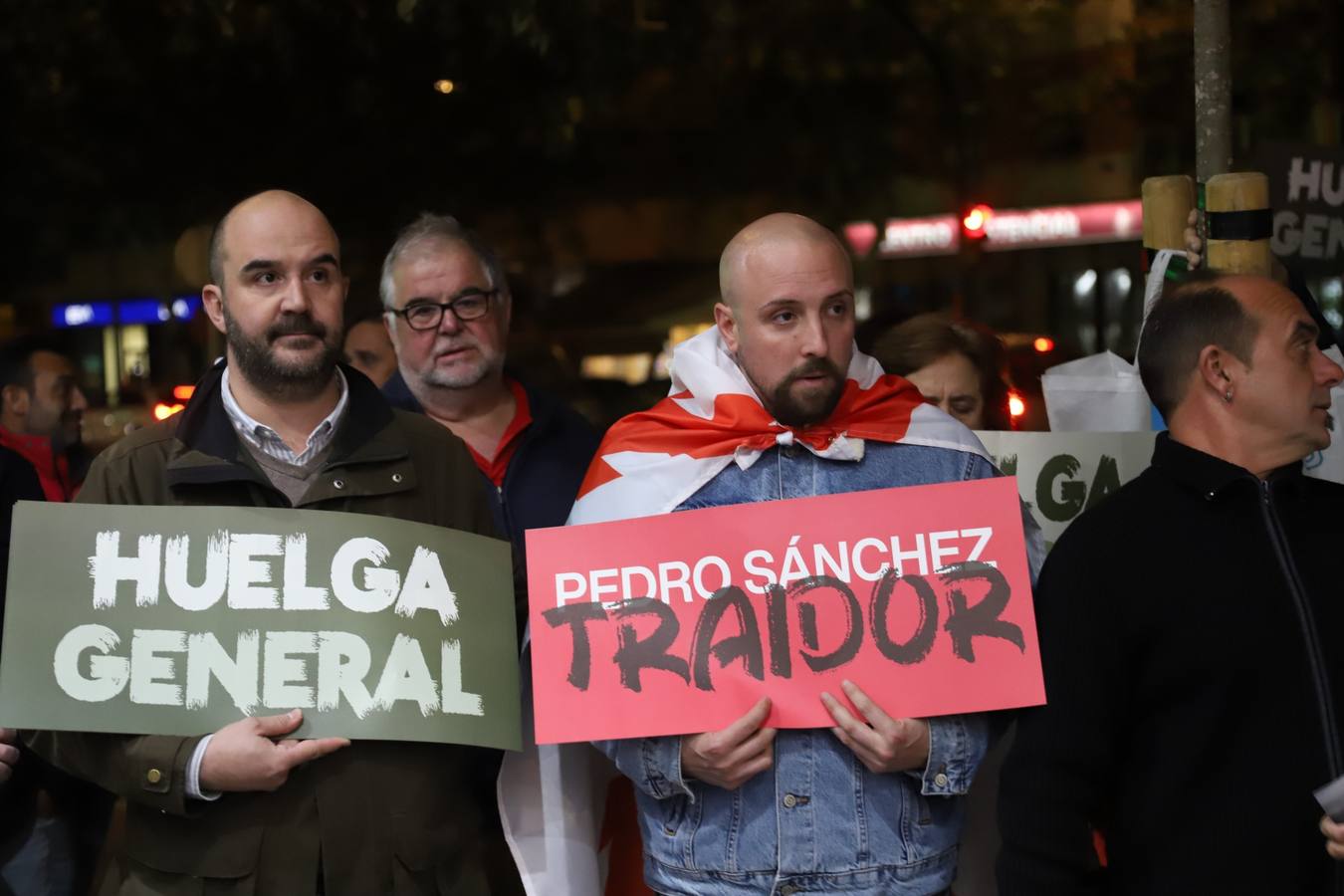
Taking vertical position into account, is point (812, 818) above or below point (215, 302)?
below

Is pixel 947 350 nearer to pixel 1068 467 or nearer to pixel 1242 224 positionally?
pixel 1068 467

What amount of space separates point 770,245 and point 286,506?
107 centimetres

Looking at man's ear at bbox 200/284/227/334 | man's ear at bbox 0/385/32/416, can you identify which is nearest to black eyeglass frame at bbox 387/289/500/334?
man's ear at bbox 200/284/227/334

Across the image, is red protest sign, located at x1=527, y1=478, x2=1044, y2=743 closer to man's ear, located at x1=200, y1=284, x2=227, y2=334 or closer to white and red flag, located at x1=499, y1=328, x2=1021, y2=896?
white and red flag, located at x1=499, y1=328, x2=1021, y2=896

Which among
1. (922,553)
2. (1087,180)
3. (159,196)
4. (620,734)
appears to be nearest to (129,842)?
(620,734)

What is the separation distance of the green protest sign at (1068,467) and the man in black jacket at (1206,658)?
42.1 inches

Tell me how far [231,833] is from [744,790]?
0.96 meters

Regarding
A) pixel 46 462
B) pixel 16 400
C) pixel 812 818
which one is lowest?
pixel 812 818

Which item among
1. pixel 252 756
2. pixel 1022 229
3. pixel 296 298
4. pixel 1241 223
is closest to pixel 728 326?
pixel 296 298

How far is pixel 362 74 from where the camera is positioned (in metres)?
12.8

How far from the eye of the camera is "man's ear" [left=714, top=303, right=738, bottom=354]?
3.40 meters

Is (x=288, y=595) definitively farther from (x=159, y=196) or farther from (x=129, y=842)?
(x=159, y=196)

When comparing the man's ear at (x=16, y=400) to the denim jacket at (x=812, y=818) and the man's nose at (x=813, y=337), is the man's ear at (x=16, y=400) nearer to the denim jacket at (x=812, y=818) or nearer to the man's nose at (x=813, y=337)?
the denim jacket at (x=812, y=818)

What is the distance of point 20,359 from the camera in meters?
7.55
